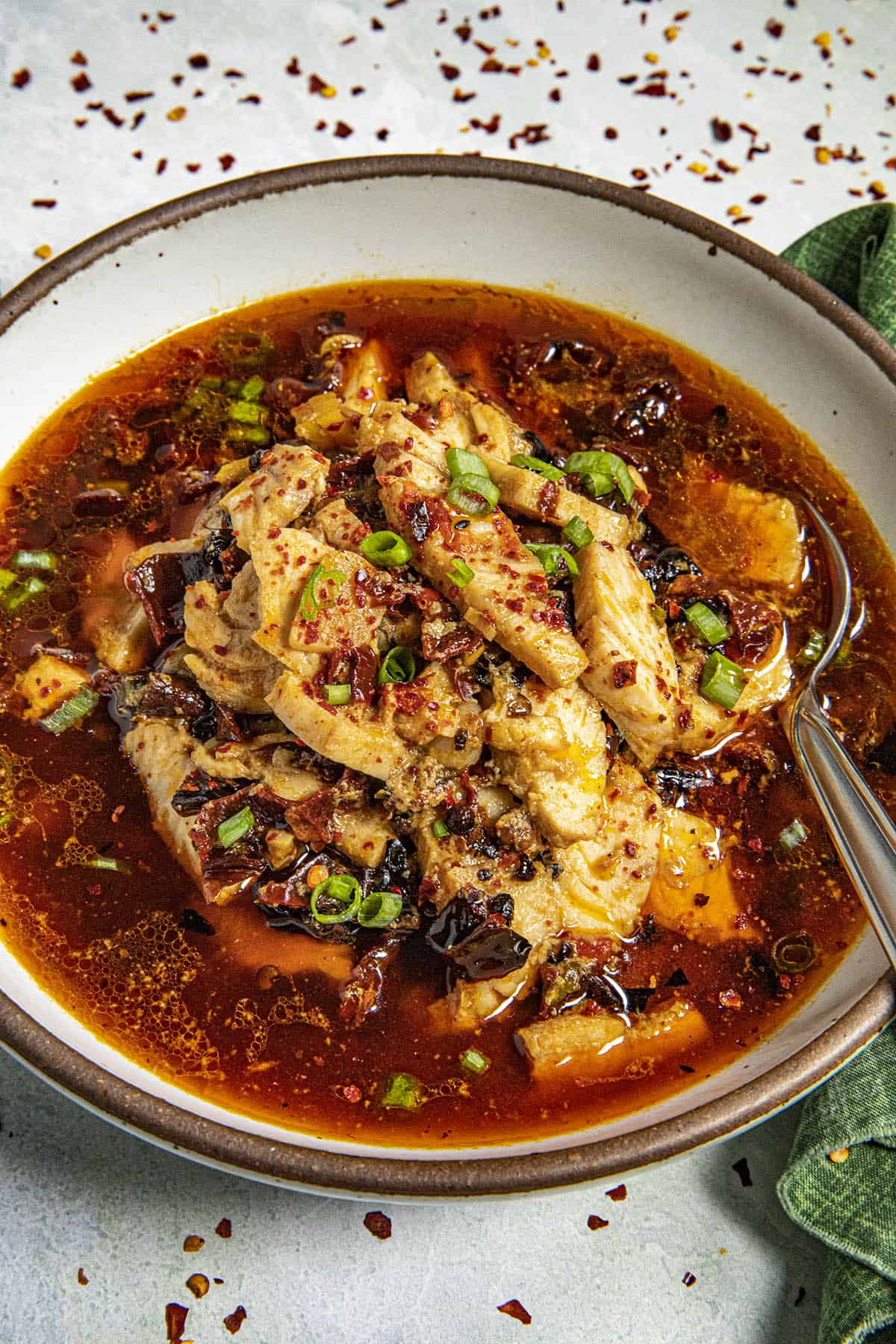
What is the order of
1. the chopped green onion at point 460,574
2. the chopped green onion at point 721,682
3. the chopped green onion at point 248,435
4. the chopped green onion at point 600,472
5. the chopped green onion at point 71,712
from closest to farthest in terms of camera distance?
the chopped green onion at point 460,574 < the chopped green onion at point 721,682 < the chopped green onion at point 71,712 < the chopped green onion at point 600,472 < the chopped green onion at point 248,435

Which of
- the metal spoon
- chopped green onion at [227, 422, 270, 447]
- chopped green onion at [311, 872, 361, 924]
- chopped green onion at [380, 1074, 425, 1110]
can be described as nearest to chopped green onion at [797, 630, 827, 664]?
the metal spoon

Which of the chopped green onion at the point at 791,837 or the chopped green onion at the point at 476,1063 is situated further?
the chopped green onion at the point at 791,837

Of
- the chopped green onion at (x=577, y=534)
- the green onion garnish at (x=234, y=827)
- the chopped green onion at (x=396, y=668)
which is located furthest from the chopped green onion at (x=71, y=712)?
the chopped green onion at (x=577, y=534)

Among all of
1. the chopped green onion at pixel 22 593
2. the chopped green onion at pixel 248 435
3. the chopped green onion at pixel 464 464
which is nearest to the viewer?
the chopped green onion at pixel 464 464

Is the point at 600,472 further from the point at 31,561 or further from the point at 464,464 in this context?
the point at 31,561

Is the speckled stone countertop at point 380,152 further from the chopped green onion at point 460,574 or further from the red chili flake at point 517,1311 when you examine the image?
the chopped green onion at point 460,574

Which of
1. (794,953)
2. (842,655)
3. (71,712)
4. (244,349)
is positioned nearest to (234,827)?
(71,712)
